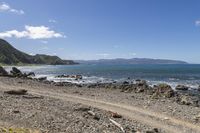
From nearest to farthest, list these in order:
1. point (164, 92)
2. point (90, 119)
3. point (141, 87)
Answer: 1. point (90, 119)
2. point (164, 92)
3. point (141, 87)

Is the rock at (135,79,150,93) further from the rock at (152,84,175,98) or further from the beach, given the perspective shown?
the beach

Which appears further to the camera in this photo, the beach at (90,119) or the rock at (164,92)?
the rock at (164,92)

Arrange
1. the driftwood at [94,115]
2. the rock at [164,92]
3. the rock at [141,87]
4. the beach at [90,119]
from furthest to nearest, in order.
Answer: the rock at [141,87] → the rock at [164,92] → the driftwood at [94,115] → the beach at [90,119]

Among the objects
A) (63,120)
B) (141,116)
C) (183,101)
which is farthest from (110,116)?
(183,101)

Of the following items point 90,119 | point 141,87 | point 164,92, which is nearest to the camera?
point 90,119

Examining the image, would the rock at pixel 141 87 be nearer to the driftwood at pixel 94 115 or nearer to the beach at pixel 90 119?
the beach at pixel 90 119

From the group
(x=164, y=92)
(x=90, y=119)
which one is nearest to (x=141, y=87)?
(x=164, y=92)

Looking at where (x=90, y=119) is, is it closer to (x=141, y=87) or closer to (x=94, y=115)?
(x=94, y=115)

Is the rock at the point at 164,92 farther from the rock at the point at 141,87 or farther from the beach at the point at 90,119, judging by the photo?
the beach at the point at 90,119

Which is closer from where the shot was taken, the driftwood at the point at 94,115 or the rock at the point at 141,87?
the driftwood at the point at 94,115

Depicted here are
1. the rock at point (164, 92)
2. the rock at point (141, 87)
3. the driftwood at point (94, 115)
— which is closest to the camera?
the driftwood at point (94, 115)

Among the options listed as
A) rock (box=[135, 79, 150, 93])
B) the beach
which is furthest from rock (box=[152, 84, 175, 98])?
the beach

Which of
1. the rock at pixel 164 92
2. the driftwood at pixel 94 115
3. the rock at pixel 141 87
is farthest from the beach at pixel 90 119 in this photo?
the rock at pixel 141 87

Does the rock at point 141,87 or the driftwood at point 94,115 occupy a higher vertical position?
the driftwood at point 94,115
